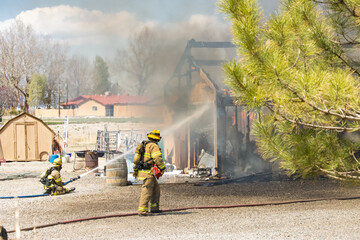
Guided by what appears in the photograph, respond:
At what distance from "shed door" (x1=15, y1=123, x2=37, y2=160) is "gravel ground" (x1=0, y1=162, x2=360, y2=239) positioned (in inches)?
361

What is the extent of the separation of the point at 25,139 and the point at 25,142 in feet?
0.51

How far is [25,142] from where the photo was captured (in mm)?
23094

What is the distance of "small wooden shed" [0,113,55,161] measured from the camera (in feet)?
75.4

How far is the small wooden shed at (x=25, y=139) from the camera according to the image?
23.0 metres

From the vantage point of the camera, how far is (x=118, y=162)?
43.2 feet

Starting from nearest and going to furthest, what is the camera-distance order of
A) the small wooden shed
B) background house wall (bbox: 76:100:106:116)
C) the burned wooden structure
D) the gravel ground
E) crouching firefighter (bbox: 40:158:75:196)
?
the gravel ground → crouching firefighter (bbox: 40:158:75:196) → the burned wooden structure → the small wooden shed → background house wall (bbox: 76:100:106:116)

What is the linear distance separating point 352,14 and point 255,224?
3.95 metres

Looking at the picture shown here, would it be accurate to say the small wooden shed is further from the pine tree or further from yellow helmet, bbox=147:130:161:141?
the pine tree

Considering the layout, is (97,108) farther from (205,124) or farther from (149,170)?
(149,170)

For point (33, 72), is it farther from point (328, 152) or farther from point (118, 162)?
point (328, 152)

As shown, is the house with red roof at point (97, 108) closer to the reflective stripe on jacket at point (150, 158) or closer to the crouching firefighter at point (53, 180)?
the crouching firefighter at point (53, 180)

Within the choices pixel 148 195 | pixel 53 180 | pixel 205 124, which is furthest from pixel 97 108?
pixel 148 195

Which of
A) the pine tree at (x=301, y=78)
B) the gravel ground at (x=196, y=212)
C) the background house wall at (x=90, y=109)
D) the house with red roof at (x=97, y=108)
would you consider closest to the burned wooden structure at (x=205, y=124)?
the gravel ground at (x=196, y=212)

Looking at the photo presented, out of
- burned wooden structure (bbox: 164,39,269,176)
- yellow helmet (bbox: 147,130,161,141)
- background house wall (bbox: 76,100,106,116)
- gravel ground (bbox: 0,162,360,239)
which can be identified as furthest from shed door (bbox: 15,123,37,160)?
background house wall (bbox: 76,100,106,116)
